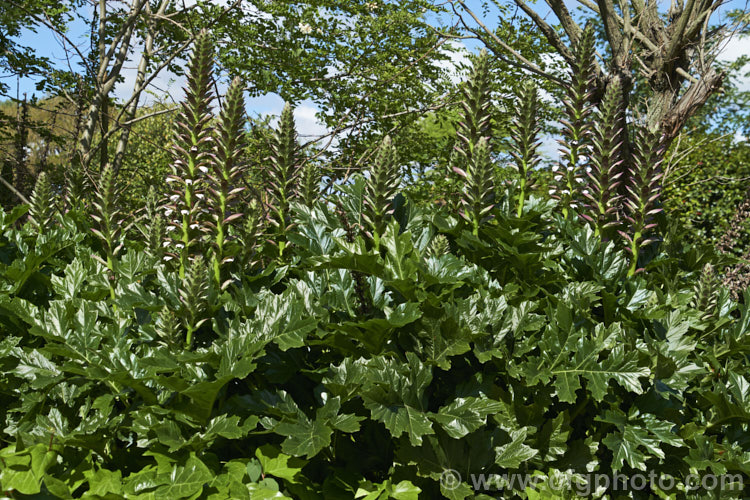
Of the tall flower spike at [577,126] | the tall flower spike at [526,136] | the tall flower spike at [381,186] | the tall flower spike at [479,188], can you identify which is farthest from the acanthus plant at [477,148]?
the tall flower spike at [577,126]

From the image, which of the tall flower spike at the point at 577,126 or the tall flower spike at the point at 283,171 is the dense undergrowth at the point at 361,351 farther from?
the tall flower spike at the point at 577,126

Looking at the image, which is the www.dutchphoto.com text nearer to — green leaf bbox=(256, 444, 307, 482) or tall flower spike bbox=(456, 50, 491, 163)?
green leaf bbox=(256, 444, 307, 482)

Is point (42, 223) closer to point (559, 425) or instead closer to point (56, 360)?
point (56, 360)

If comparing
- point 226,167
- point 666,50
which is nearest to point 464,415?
point 226,167

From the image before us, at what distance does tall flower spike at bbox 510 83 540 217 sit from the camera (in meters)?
2.79

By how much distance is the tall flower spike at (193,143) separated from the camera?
232cm

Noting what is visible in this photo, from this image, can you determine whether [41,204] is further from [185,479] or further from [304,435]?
[304,435]

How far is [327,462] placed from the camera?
6.90ft

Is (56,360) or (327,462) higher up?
(56,360)

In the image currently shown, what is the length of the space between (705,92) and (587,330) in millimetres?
2597

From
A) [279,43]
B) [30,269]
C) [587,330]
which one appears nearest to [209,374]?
[30,269]

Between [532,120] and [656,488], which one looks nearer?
[656,488]

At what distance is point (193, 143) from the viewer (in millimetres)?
2355

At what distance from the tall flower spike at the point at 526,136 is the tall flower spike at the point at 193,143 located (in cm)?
143
